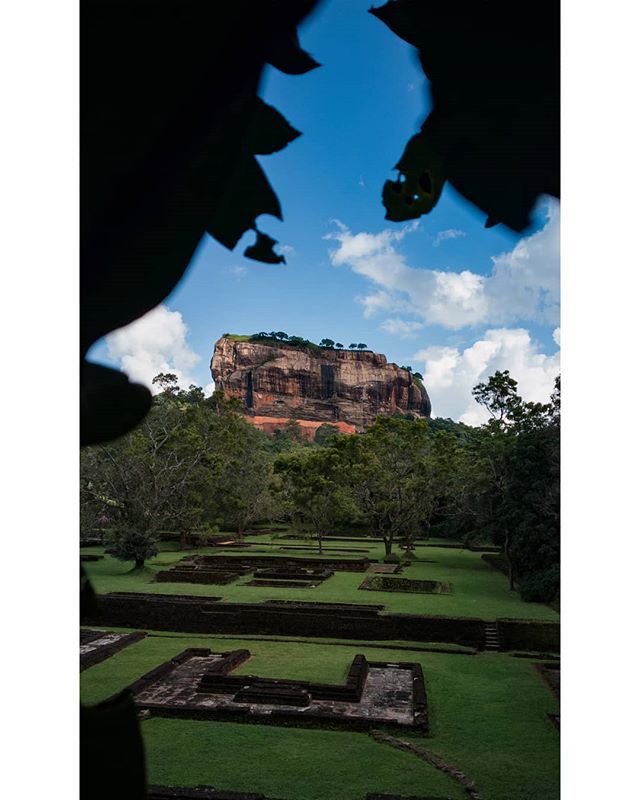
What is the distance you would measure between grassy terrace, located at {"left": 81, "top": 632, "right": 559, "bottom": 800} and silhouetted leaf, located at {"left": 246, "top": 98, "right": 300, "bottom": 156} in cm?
313

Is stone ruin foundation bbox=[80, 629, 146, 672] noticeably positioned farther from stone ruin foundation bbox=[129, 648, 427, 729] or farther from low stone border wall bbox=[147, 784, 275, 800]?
low stone border wall bbox=[147, 784, 275, 800]

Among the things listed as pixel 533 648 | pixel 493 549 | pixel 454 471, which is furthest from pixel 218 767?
pixel 493 549

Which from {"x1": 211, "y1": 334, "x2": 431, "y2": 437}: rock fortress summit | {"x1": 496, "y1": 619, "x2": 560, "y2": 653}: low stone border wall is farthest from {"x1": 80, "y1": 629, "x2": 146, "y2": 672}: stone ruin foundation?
{"x1": 496, "y1": 619, "x2": 560, "y2": 653}: low stone border wall

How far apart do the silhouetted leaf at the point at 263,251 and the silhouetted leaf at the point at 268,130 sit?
125mm

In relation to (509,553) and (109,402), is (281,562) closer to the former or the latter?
(509,553)

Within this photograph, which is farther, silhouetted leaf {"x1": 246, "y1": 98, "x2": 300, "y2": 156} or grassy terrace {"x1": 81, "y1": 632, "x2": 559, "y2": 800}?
grassy terrace {"x1": 81, "y1": 632, "x2": 559, "y2": 800}

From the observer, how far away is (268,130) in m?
0.87

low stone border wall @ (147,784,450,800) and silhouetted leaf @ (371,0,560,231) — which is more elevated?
silhouetted leaf @ (371,0,560,231)

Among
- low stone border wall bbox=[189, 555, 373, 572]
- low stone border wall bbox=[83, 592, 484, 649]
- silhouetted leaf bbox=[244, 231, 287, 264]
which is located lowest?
low stone border wall bbox=[189, 555, 373, 572]

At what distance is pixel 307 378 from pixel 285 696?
7.15 ft

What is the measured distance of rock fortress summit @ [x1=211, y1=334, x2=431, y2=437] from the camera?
400 centimetres

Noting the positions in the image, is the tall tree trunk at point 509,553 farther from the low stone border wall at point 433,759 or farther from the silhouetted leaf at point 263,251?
the silhouetted leaf at point 263,251

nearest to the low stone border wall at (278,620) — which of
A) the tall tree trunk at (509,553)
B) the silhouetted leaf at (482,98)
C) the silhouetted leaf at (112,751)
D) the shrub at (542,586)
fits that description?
the shrub at (542,586)
